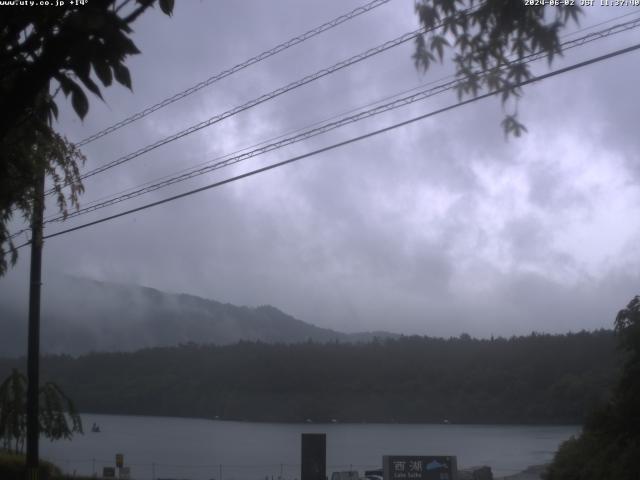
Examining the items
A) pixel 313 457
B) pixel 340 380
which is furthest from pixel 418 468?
pixel 340 380

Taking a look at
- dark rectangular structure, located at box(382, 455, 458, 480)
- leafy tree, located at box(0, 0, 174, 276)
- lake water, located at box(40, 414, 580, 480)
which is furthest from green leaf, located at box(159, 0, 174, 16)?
lake water, located at box(40, 414, 580, 480)

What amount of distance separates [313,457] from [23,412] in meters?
9.44

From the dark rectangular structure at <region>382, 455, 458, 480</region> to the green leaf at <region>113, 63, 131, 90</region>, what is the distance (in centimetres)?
1781

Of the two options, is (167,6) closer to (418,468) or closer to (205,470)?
(418,468)

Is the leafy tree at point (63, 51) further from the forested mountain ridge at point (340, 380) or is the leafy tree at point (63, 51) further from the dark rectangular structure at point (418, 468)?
the forested mountain ridge at point (340, 380)

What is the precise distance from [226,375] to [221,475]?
25.1 meters

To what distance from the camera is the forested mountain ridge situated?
40.2 m

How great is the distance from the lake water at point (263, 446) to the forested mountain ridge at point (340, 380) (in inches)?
49.9

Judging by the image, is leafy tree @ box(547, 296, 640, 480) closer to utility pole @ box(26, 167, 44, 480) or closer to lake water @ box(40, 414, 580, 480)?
utility pole @ box(26, 167, 44, 480)

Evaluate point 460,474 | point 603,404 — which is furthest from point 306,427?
point 603,404

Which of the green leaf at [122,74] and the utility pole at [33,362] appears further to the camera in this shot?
the utility pole at [33,362]

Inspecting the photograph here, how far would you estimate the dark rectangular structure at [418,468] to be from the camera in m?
21.9

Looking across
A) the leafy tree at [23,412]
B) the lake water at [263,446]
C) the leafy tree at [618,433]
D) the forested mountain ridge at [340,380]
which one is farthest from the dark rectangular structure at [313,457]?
the forested mountain ridge at [340,380]

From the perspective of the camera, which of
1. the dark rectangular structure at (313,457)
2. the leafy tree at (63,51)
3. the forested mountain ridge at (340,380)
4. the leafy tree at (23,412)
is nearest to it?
the leafy tree at (63,51)
